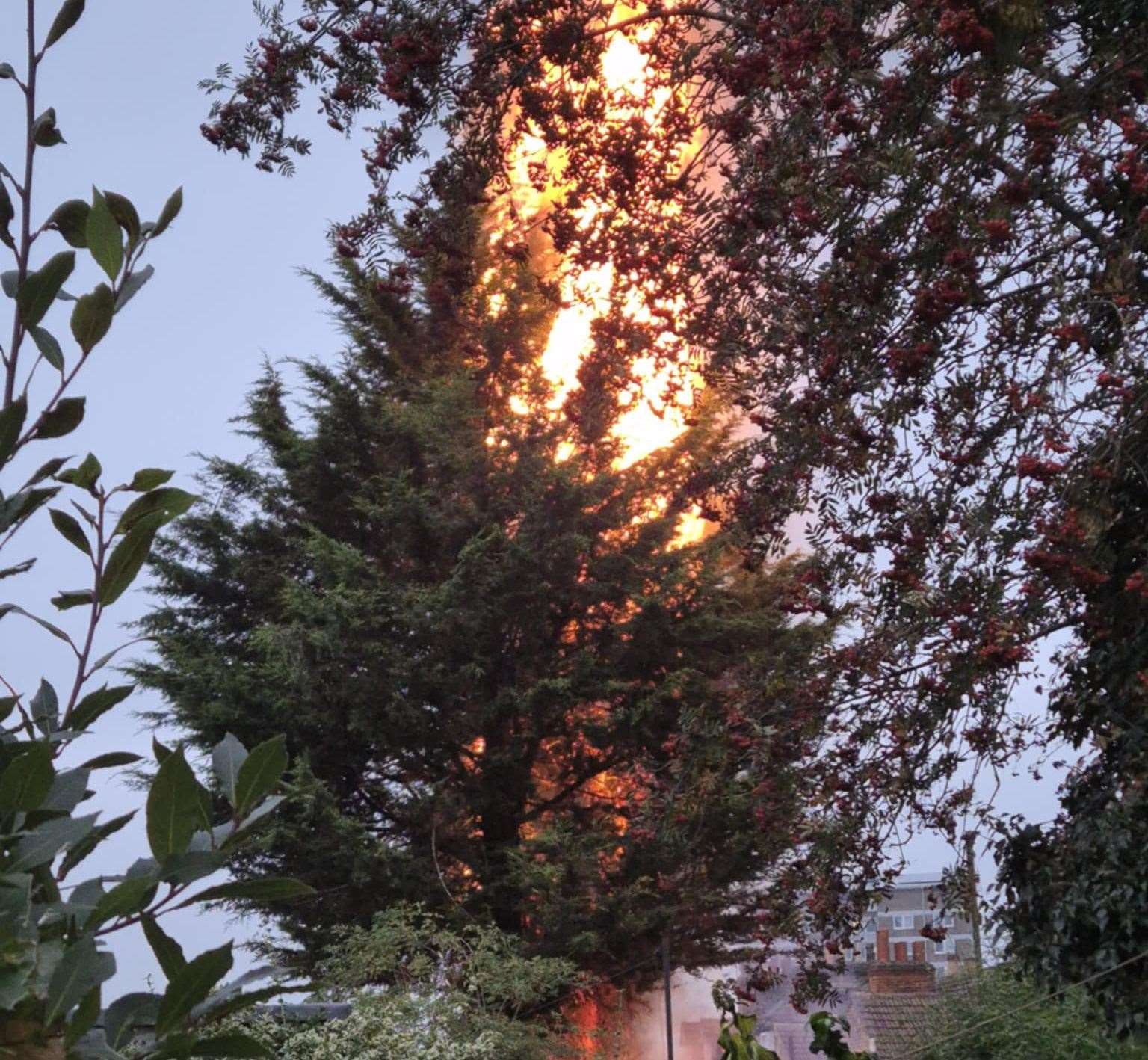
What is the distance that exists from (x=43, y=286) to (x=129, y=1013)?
0.51m

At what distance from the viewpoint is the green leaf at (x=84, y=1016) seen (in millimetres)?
758

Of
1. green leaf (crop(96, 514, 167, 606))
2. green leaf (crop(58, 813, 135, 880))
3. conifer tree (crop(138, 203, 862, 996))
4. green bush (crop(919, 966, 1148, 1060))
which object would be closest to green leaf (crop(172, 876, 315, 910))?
green leaf (crop(58, 813, 135, 880))

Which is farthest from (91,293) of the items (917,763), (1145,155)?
(917,763)

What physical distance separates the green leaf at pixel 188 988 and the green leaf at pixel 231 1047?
0.04 meters

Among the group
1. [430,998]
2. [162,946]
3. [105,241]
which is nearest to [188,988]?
[162,946]

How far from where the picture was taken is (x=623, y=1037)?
1572 centimetres

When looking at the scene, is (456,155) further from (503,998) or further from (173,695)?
(173,695)

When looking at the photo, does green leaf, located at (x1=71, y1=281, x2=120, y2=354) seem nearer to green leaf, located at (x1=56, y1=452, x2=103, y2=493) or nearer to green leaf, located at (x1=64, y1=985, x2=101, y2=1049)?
green leaf, located at (x1=56, y1=452, x2=103, y2=493)

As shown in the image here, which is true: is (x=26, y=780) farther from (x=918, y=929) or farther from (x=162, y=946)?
(x=918, y=929)

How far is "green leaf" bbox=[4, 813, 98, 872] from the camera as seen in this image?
801 mm

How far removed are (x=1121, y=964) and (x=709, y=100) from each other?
430 cm

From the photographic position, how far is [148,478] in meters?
0.99

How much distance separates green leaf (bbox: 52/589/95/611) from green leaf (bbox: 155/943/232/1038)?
1.00ft

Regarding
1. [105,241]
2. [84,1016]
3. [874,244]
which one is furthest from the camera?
[874,244]
